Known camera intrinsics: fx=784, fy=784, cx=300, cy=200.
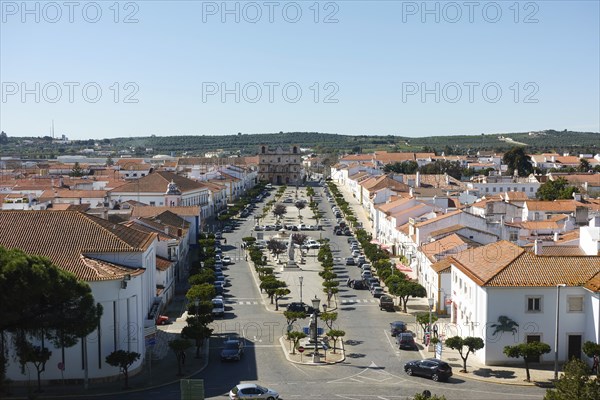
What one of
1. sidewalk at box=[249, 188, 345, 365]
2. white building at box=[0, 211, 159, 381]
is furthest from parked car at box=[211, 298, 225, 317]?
white building at box=[0, 211, 159, 381]

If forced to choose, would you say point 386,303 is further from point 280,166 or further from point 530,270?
point 280,166

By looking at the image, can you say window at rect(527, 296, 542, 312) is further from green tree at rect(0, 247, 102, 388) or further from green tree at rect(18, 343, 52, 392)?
green tree at rect(18, 343, 52, 392)

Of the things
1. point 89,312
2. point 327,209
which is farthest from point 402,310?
point 327,209

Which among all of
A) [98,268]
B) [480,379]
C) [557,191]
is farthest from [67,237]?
[557,191]

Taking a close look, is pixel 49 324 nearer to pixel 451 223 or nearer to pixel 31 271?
pixel 31 271

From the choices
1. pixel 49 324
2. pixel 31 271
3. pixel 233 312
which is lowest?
pixel 233 312
